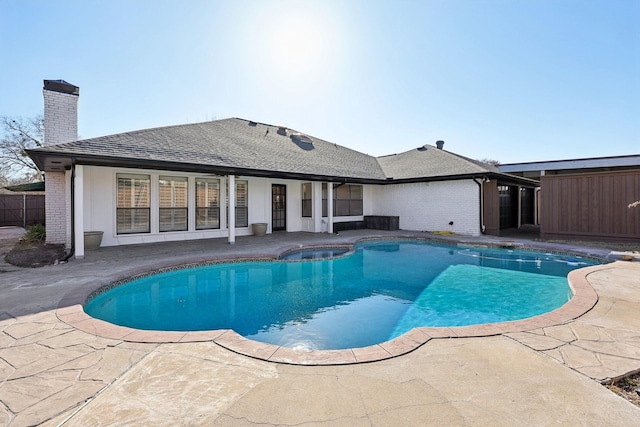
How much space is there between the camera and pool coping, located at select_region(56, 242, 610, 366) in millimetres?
2801

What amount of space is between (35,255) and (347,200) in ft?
38.4

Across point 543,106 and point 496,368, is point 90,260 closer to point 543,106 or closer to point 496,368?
point 496,368

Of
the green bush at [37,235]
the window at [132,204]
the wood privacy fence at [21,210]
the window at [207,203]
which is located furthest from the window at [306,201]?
the wood privacy fence at [21,210]

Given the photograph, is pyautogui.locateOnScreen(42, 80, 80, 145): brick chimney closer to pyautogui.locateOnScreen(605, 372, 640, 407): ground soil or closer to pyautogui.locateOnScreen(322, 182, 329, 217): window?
pyautogui.locateOnScreen(322, 182, 329, 217): window

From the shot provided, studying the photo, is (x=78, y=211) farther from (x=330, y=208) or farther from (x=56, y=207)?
(x=330, y=208)

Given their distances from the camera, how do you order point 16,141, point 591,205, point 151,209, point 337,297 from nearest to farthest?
1. point 337,297
2. point 151,209
3. point 591,205
4. point 16,141

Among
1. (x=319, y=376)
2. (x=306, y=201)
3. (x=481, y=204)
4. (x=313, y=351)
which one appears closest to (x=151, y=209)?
(x=306, y=201)

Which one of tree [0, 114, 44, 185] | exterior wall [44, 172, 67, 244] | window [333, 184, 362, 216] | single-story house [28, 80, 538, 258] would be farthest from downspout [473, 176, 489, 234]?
tree [0, 114, 44, 185]

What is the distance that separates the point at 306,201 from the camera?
554 inches

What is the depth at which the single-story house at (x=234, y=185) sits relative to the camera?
8.59 metres

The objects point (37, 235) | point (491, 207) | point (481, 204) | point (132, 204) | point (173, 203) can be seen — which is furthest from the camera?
point (491, 207)

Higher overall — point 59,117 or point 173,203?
point 59,117

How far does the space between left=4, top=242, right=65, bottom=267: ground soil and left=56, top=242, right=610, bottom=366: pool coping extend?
3.99m

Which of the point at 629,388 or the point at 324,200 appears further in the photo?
the point at 324,200
